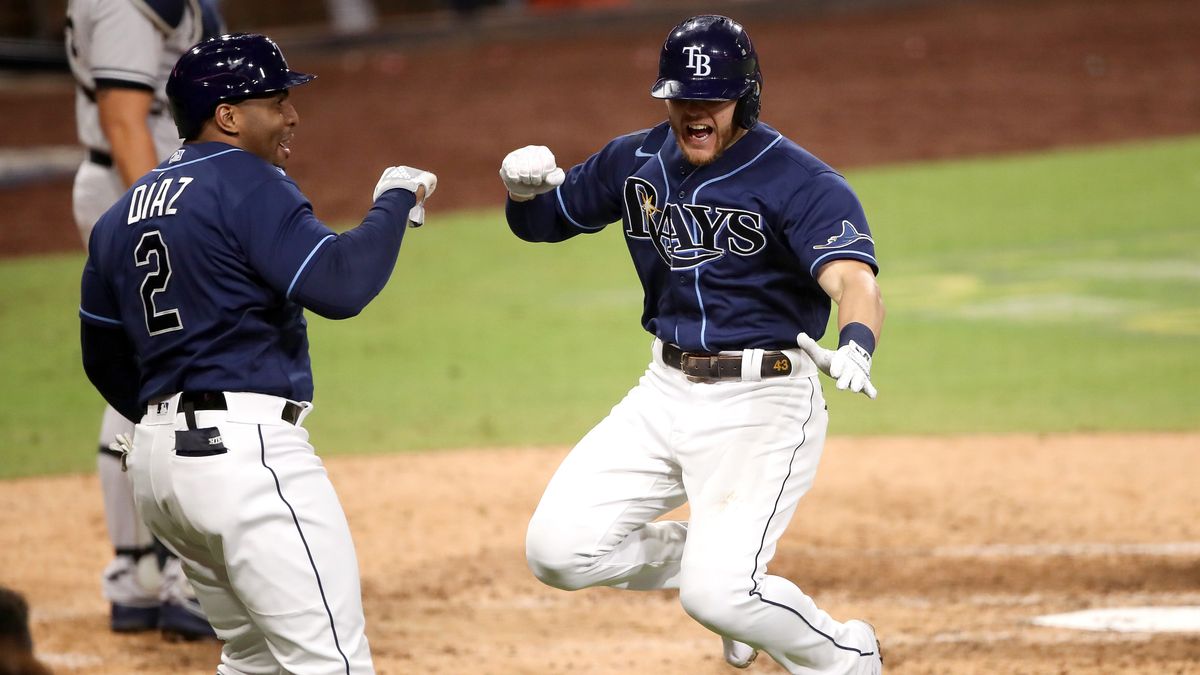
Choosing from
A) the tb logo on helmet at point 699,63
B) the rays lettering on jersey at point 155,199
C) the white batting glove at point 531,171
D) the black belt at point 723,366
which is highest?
the tb logo on helmet at point 699,63

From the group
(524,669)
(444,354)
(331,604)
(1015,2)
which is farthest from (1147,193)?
(331,604)

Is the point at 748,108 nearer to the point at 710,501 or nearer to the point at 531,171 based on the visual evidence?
the point at 531,171

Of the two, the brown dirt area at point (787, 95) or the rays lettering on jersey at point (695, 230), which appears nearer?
the rays lettering on jersey at point (695, 230)

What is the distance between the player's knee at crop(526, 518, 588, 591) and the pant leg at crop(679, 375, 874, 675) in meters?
0.32

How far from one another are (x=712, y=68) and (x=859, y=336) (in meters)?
0.86

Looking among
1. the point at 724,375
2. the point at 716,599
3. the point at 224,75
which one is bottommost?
the point at 716,599

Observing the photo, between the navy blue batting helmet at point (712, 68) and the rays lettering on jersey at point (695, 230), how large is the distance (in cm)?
29

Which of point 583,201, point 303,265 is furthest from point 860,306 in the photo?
point 303,265

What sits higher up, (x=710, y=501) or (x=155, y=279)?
(x=155, y=279)

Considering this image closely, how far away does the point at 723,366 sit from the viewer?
405 cm

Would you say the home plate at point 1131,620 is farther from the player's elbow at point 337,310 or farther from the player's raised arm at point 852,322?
the player's elbow at point 337,310

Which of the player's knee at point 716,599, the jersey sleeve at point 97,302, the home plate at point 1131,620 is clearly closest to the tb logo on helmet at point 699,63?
the player's knee at point 716,599

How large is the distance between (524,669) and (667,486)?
35.4 inches

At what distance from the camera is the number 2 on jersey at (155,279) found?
338 cm
